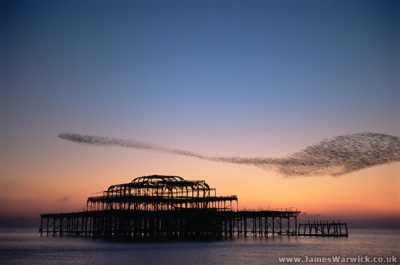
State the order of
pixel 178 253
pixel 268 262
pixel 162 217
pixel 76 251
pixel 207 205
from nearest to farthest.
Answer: pixel 268 262 → pixel 178 253 → pixel 76 251 → pixel 162 217 → pixel 207 205

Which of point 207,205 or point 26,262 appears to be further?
point 207,205

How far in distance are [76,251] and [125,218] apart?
93.2ft

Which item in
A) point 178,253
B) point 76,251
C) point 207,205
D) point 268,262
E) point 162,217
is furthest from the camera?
point 207,205

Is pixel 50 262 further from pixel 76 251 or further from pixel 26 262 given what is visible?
pixel 76 251

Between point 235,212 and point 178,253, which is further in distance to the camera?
point 235,212

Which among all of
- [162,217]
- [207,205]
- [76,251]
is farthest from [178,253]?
[207,205]

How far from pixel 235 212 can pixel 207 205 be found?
5621 millimetres

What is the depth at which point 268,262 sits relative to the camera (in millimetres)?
50438

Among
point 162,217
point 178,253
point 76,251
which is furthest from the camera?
point 162,217

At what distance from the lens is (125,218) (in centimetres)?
8931

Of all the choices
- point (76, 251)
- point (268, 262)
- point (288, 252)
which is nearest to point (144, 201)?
point (76, 251)

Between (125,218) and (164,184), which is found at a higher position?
(164,184)

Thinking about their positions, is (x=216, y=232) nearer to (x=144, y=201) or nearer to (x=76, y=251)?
(x=144, y=201)

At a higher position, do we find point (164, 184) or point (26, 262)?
point (164, 184)
